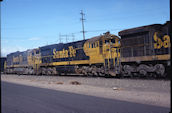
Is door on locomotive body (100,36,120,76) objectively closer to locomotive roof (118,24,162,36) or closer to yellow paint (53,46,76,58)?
locomotive roof (118,24,162,36)

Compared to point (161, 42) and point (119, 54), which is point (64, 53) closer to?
point (119, 54)

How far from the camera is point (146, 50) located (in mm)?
13734

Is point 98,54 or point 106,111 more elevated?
point 98,54

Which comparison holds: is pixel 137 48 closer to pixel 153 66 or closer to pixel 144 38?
pixel 144 38

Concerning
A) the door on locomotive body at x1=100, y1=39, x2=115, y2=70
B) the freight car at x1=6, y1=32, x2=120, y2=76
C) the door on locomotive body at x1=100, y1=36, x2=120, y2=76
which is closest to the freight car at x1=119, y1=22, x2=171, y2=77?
the door on locomotive body at x1=100, y1=36, x2=120, y2=76

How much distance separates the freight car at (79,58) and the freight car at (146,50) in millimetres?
929

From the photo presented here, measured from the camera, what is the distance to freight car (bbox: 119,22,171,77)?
1283cm

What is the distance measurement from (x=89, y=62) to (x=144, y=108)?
1262cm

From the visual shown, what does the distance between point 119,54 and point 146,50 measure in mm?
2589

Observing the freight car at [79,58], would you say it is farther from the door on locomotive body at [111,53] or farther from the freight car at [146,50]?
the freight car at [146,50]

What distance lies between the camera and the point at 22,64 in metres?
32.0

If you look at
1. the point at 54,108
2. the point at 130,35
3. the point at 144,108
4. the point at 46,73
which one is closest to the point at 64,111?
the point at 54,108

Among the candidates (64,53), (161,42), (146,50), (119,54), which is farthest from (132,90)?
(64,53)

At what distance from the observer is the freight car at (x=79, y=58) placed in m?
16.3
